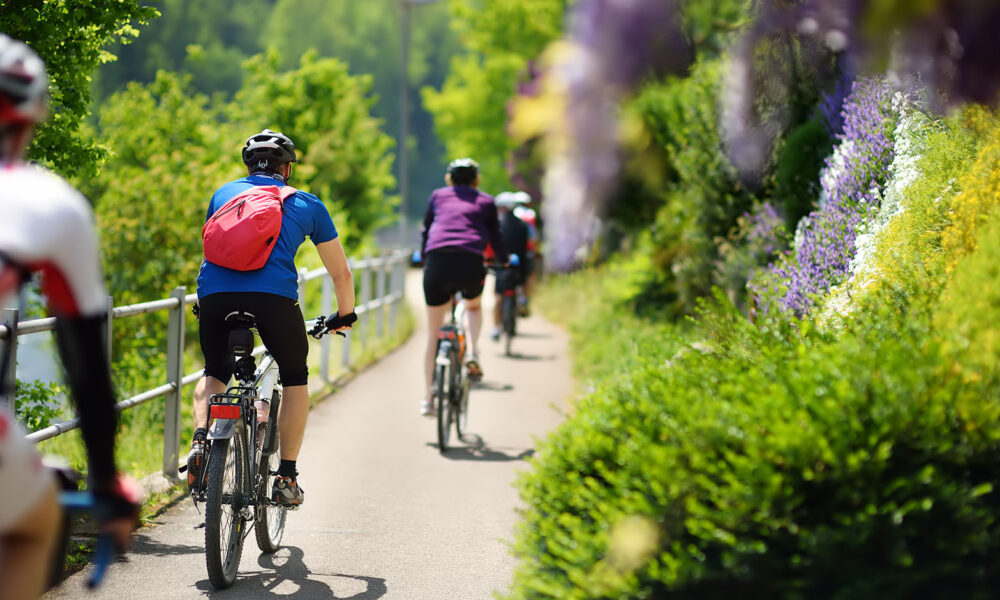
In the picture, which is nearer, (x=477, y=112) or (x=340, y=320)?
(x=340, y=320)

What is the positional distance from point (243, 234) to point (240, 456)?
0.99m

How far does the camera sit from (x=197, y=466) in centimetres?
521

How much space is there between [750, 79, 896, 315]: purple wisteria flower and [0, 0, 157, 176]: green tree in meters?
4.06

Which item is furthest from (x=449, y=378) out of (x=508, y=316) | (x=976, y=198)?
(x=508, y=316)

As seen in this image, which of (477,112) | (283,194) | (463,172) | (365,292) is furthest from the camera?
(477,112)

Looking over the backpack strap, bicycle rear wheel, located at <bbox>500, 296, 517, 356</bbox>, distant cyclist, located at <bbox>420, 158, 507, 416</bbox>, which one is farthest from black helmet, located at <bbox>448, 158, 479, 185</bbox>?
bicycle rear wheel, located at <bbox>500, 296, 517, 356</bbox>

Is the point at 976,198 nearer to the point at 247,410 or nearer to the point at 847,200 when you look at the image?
the point at 847,200

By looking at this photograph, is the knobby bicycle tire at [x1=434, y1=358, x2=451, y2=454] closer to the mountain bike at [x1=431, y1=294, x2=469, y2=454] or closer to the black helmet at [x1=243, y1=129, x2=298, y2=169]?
the mountain bike at [x1=431, y1=294, x2=469, y2=454]

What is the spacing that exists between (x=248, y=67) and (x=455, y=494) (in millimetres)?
20909

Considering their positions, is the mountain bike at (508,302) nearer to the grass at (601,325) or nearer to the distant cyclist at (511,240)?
the distant cyclist at (511,240)

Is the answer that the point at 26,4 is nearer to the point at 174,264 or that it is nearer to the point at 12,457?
the point at 12,457

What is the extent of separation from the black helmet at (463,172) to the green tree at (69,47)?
311 cm

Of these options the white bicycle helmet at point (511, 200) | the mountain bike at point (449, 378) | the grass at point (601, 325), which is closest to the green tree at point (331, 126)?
the grass at point (601, 325)

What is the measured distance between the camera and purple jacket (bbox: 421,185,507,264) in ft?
31.1
